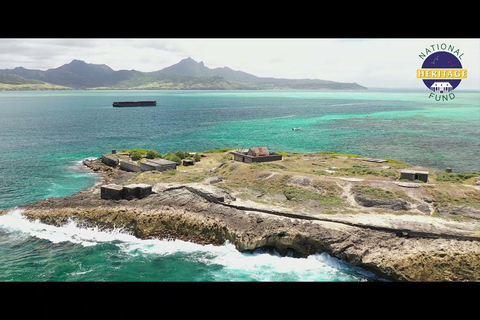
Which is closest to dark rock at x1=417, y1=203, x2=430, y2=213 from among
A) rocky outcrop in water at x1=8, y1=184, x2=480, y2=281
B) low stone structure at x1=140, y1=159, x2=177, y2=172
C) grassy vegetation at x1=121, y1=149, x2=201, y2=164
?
rocky outcrop in water at x1=8, y1=184, x2=480, y2=281

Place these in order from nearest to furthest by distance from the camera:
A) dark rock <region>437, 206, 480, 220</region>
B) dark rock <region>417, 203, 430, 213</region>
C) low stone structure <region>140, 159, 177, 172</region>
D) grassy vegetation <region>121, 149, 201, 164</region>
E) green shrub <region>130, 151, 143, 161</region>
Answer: dark rock <region>437, 206, 480, 220</region> < dark rock <region>417, 203, 430, 213</region> < low stone structure <region>140, 159, 177, 172</region> < grassy vegetation <region>121, 149, 201, 164</region> < green shrub <region>130, 151, 143, 161</region>

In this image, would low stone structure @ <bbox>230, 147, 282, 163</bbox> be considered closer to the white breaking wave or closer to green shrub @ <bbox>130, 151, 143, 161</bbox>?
green shrub @ <bbox>130, 151, 143, 161</bbox>

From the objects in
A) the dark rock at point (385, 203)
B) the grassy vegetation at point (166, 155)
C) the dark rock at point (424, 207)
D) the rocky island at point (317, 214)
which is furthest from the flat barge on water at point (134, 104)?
the dark rock at point (424, 207)

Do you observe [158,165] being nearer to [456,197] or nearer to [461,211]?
[456,197]

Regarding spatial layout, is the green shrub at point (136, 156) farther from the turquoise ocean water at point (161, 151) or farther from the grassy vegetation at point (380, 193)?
the grassy vegetation at point (380, 193)

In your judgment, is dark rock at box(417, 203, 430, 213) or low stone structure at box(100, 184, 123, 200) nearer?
dark rock at box(417, 203, 430, 213)

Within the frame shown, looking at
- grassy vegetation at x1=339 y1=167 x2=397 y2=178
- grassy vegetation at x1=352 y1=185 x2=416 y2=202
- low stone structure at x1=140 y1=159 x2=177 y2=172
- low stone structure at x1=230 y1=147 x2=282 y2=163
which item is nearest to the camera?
grassy vegetation at x1=352 y1=185 x2=416 y2=202

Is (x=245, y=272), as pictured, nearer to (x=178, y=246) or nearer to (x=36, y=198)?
(x=178, y=246)

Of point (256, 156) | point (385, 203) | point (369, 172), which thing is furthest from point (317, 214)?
point (256, 156)
